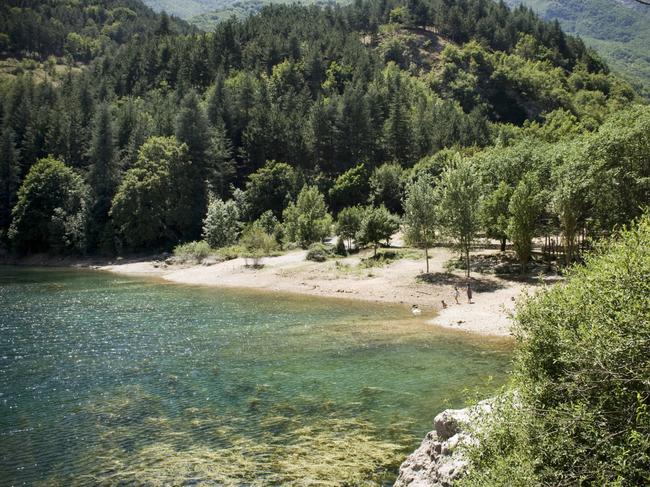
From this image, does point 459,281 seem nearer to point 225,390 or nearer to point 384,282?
point 384,282

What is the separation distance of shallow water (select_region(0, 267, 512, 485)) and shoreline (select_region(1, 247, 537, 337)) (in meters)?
3.72

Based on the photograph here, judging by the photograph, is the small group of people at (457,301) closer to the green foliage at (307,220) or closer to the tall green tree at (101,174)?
the green foliage at (307,220)

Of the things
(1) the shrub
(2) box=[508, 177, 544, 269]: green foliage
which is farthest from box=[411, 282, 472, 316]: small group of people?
(1) the shrub

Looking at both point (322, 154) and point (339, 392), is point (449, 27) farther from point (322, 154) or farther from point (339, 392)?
point (339, 392)

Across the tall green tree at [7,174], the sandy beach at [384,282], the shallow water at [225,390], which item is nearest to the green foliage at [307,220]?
the sandy beach at [384,282]

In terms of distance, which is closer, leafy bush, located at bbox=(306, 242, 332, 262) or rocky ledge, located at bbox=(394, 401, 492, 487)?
rocky ledge, located at bbox=(394, 401, 492, 487)

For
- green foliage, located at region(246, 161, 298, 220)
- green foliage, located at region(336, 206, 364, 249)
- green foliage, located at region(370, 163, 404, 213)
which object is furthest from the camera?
green foliage, located at region(370, 163, 404, 213)

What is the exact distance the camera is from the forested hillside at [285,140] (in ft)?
A: 172

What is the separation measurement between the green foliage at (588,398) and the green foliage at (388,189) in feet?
265

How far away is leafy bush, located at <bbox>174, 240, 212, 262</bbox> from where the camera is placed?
7625 cm

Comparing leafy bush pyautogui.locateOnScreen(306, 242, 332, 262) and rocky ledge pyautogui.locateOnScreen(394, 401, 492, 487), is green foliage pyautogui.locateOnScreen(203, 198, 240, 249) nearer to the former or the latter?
leafy bush pyautogui.locateOnScreen(306, 242, 332, 262)

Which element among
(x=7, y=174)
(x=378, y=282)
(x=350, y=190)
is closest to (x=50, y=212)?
→ (x=7, y=174)

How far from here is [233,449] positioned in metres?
17.8

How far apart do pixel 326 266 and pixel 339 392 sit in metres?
37.9
